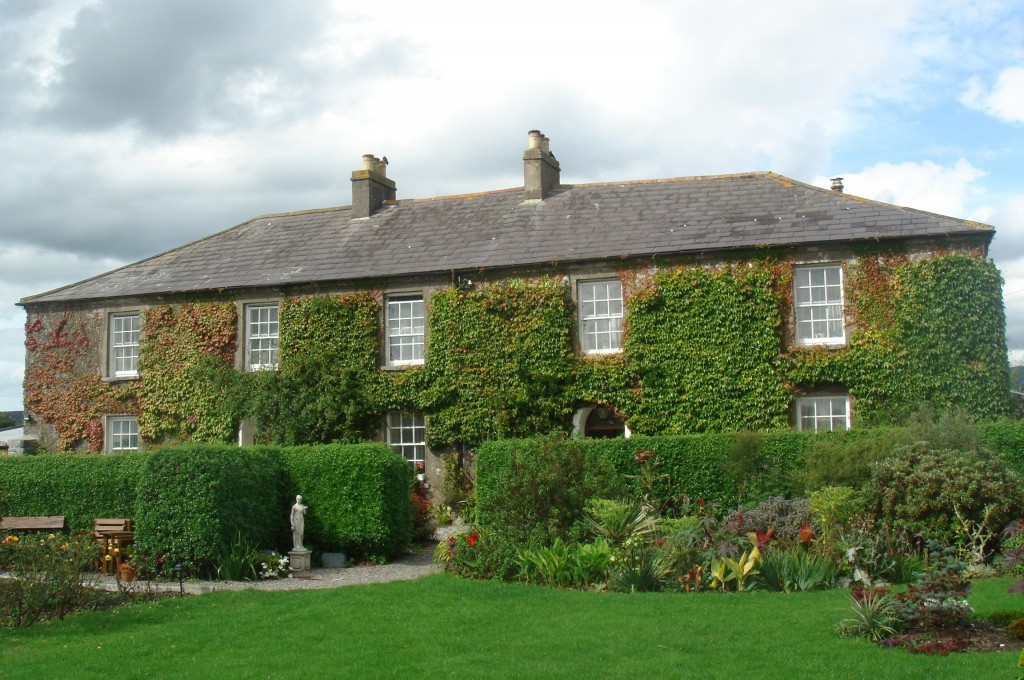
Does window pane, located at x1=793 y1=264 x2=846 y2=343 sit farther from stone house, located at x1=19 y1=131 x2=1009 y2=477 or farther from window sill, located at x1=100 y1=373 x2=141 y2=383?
window sill, located at x1=100 y1=373 x2=141 y2=383

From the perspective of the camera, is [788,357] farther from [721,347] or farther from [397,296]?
[397,296]

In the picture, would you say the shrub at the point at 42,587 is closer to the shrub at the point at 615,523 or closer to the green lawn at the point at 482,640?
the green lawn at the point at 482,640

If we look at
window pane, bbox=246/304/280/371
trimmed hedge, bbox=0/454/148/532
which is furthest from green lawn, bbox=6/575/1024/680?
window pane, bbox=246/304/280/371

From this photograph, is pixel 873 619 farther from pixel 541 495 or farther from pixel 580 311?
pixel 580 311

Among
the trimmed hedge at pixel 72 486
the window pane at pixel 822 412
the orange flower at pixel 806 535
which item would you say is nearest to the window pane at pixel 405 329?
the trimmed hedge at pixel 72 486

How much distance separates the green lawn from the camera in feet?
27.8

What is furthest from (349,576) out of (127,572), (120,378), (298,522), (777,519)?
(120,378)

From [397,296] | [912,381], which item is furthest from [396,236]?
[912,381]

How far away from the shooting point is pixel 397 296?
23781 mm

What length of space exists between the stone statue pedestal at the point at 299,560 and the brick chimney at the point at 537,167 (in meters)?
13.1

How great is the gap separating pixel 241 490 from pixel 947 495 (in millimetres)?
10628

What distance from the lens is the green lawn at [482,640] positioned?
8.48 m

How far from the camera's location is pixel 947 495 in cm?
1298

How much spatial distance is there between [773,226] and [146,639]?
16.3 metres
